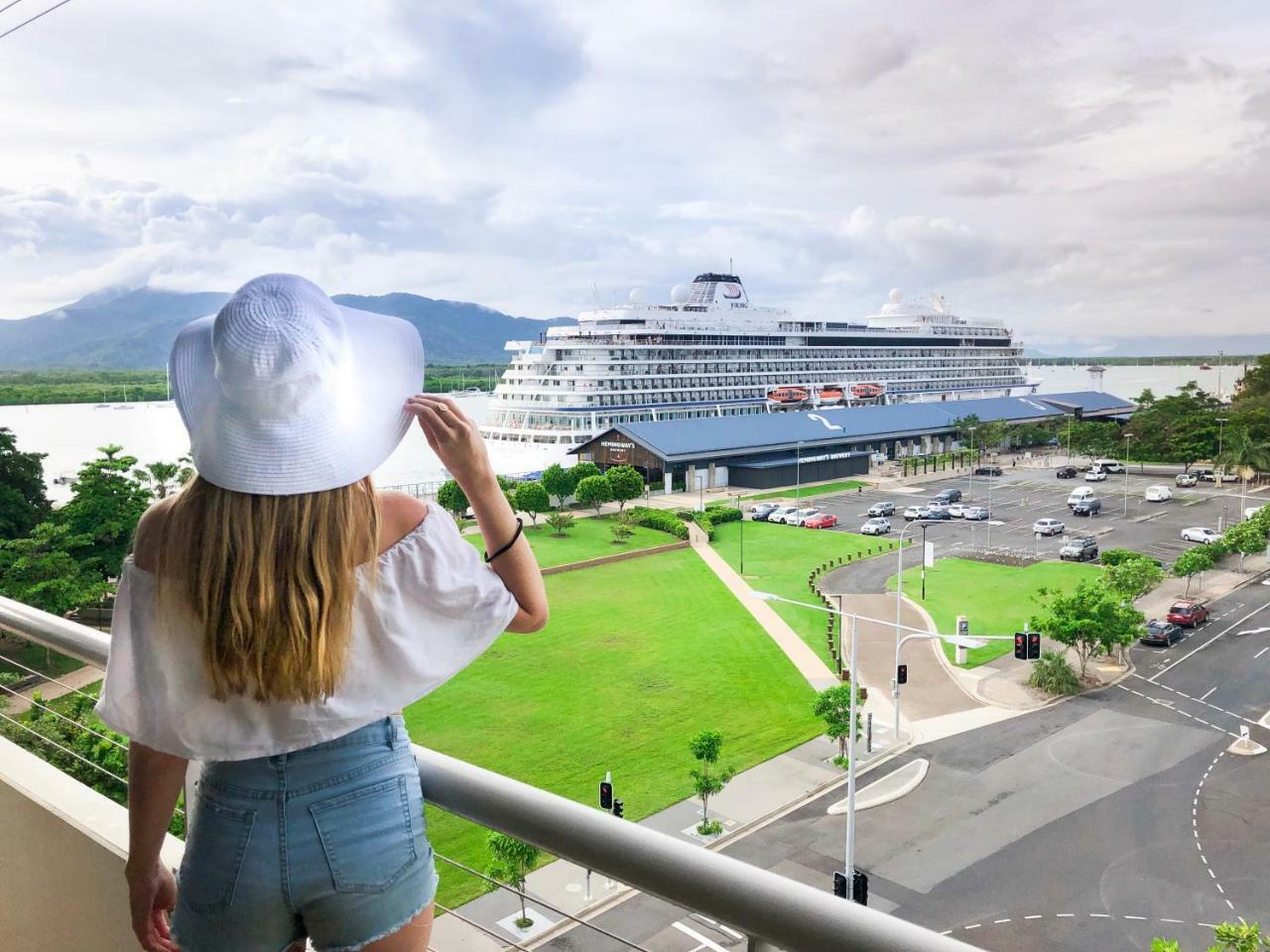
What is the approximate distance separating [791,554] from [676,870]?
10190mm

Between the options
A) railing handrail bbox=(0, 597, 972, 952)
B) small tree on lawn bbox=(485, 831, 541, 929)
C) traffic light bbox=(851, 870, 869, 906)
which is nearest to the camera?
railing handrail bbox=(0, 597, 972, 952)

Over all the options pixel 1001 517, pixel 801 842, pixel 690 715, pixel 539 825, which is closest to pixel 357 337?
pixel 539 825

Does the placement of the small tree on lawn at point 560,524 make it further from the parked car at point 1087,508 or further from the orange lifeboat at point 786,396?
the orange lifeboat at point 786,396

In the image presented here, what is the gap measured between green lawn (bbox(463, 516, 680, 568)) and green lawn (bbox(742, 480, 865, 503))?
274cm

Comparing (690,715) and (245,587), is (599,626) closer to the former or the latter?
(690,715)

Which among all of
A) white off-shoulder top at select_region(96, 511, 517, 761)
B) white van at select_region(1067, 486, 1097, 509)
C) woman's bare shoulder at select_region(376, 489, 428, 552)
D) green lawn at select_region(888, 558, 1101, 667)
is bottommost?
green lawn at select_region(888, 558, 1101, 667)

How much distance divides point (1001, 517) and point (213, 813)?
13198 mm

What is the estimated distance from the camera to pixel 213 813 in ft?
1.51

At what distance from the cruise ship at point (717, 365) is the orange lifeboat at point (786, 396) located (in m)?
0.02

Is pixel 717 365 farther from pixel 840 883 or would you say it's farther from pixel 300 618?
pixel 300 618

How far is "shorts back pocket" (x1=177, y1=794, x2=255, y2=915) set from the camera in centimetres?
45

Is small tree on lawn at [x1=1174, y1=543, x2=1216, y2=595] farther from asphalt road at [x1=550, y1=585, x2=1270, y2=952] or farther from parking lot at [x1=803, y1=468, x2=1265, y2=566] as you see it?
asphalt road at [x1=550, y1=585, x2=1270, y2=952]

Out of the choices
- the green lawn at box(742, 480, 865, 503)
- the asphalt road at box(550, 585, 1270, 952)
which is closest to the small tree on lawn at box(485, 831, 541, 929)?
the asphalt road at box(550, 585, 1270, 952)

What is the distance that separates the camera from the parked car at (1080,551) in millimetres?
9906
